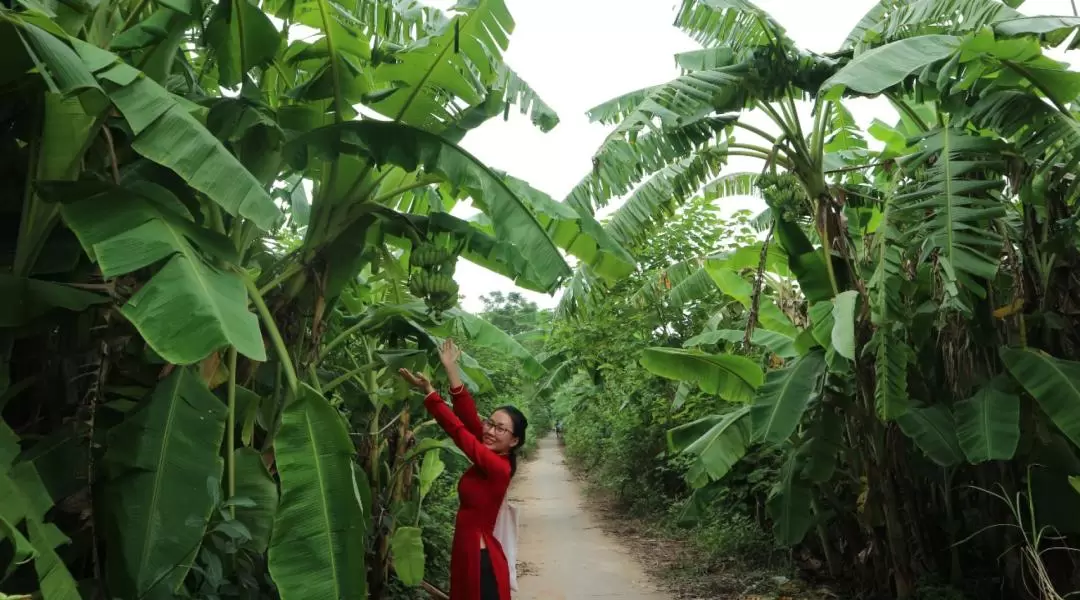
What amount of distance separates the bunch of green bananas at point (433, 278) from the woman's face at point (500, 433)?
0.64 metres

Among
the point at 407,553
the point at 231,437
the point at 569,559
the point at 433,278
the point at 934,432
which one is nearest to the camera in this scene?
the point at 231,437

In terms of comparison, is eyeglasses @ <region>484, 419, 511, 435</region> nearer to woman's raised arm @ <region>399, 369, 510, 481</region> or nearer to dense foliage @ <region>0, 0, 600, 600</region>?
woman's raised arm @ <region>399, 369, 510, 481</region>

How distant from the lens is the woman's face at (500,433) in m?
4.04

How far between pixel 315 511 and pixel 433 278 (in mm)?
1375

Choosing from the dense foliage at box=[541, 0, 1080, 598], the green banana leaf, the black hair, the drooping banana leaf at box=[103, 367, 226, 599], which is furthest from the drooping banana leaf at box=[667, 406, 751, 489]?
the drooping banana leaf at box=[103, 367, 226, 599]

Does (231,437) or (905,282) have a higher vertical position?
(905,282)

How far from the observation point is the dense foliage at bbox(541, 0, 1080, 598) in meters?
4.52

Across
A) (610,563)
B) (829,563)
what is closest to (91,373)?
(829,563)

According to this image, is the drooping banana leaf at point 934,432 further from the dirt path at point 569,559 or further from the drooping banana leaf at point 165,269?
the drooping banana leaf at point 165,269

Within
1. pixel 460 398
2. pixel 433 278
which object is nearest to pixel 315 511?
pixel 460 398

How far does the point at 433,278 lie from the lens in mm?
4195

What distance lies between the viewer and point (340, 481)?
3408 millimetres

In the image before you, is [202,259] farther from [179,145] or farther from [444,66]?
[444,66]

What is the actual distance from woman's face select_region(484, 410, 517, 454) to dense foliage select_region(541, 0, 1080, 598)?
1.97 metres
